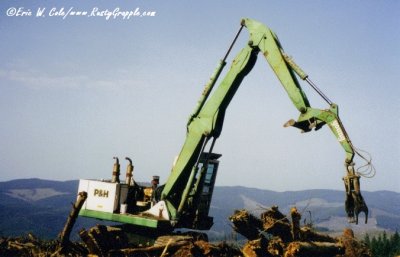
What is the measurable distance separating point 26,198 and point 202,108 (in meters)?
189

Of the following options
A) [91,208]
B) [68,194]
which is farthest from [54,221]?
[91,208]

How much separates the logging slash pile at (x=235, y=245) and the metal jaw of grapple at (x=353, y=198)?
5.81 feet

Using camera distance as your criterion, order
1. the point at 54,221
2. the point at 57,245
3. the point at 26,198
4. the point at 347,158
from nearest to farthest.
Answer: the point at 347,158 → the point at 57,245 → the point at 54,221 → the point at 26,198

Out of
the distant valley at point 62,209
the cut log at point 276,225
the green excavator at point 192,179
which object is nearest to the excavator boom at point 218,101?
the green excavator at point 192,179

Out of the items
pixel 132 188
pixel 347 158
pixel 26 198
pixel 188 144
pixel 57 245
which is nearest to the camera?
pixel 347 158

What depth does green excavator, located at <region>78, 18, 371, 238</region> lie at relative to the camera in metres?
10.7

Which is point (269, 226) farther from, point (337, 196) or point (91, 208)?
point (337, 196)

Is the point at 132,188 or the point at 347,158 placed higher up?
the point at 347,158

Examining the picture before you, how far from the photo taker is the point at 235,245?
1064 centimetres

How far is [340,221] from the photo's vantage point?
418ft

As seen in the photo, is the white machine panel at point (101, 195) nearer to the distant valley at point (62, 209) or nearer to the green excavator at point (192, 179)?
the green excavator at point (192, 179)

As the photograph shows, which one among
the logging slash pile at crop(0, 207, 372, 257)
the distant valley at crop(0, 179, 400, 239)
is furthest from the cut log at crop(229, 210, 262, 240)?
the distant valley at crop(0, 179, 400, 239)

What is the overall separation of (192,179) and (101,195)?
10.4 feet

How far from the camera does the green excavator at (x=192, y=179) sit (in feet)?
35.0
